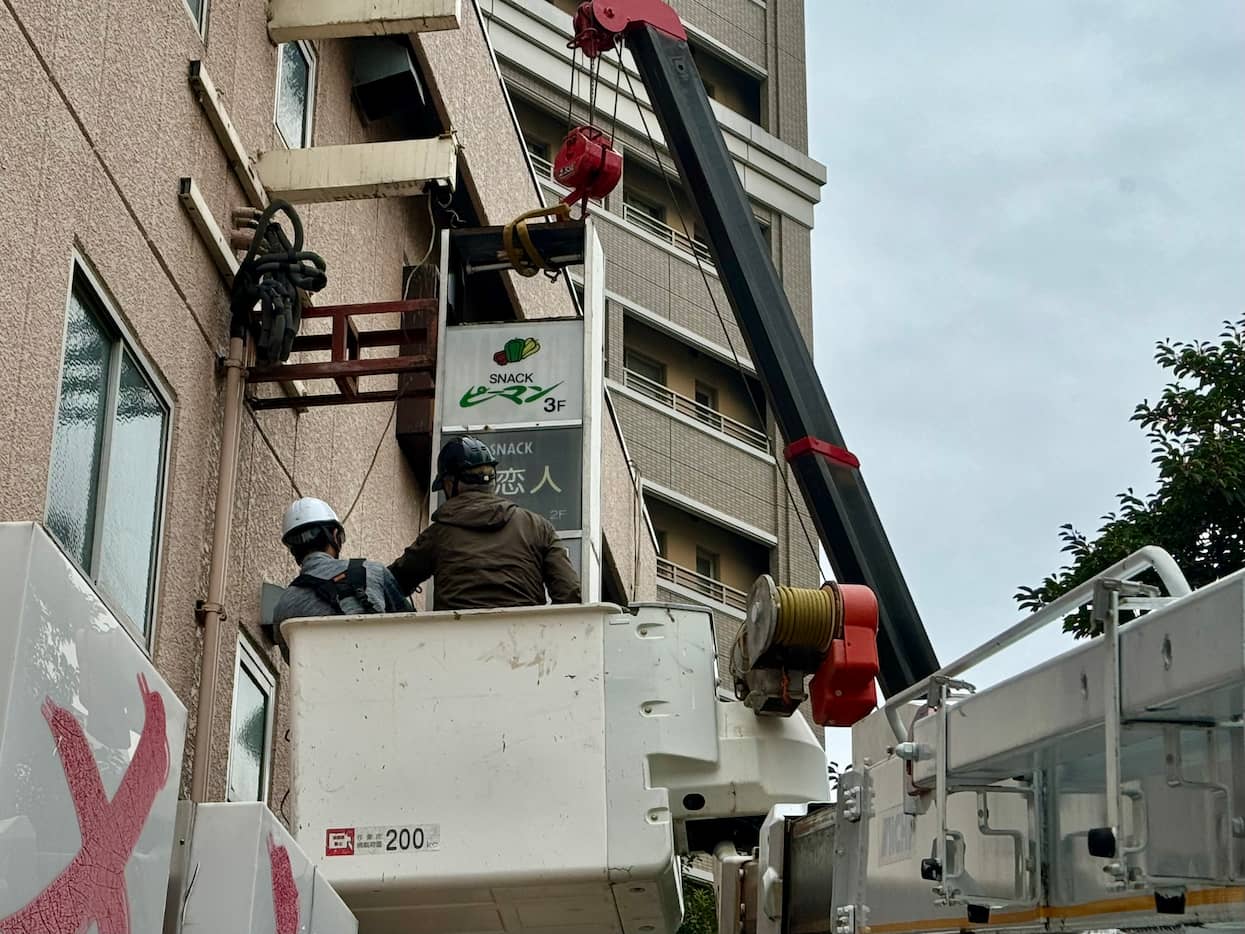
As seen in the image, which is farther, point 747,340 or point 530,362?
point 747,340

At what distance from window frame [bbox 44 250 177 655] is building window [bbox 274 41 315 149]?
2874 mm

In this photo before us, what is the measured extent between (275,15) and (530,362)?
243 cm

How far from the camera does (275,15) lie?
10.8 m

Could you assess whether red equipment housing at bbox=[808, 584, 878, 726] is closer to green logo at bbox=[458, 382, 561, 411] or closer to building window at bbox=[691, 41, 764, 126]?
green logo at bbox=[458, 382, 561, 411]

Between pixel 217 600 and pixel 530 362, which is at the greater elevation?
pixel 530 362

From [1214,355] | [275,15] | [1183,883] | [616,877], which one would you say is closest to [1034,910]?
[1183,883]

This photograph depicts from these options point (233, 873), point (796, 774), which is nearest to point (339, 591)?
point (796, 774)

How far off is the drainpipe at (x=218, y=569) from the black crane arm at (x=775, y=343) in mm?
4754

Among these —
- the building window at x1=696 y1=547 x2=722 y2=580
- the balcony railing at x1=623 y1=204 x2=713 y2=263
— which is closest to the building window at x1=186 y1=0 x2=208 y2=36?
the building window at x1=696 y1=547 x2=722 y2=580

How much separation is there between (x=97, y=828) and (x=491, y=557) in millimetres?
4542

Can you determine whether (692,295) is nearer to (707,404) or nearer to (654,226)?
(654,226)

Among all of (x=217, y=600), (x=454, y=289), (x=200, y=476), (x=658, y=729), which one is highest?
(x=454, y=289)

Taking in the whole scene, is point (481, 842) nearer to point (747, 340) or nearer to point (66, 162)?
point (66, 162)

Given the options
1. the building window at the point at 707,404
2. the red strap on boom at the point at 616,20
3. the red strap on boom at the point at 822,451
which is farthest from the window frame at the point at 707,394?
the red strap on boom at the point at 822,451
